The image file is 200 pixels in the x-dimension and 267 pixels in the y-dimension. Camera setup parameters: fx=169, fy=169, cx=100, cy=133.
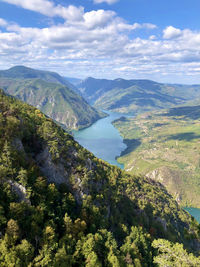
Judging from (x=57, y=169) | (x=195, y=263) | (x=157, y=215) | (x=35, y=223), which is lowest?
(x=157, y=215)

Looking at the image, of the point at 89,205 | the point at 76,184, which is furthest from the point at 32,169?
the point at 89,205

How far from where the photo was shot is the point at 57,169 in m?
48.6

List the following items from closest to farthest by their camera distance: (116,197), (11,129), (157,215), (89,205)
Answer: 1. (11,129)
2. (89,205)
3. (116,197)
4. (157,215)

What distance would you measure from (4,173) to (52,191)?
10865 mm

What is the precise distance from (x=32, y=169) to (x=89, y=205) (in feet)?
60.9

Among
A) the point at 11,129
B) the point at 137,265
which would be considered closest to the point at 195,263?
the point at 137,265

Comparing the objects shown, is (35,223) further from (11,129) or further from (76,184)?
(11,129)

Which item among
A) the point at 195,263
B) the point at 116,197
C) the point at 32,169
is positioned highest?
the point at 32,169

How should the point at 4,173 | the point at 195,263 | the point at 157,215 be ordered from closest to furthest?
1. the point at 195,263
2. the point at 4,173
3. the point at 157,215

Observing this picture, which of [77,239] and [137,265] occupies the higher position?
[77,239]

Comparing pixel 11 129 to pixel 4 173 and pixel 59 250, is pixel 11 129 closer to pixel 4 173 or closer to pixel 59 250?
pixel 4 173

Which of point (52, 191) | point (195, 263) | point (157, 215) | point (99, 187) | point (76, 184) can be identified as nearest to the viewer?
point (195, 263)

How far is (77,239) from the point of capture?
117ft

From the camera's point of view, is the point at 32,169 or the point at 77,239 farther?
the point at 32,169
